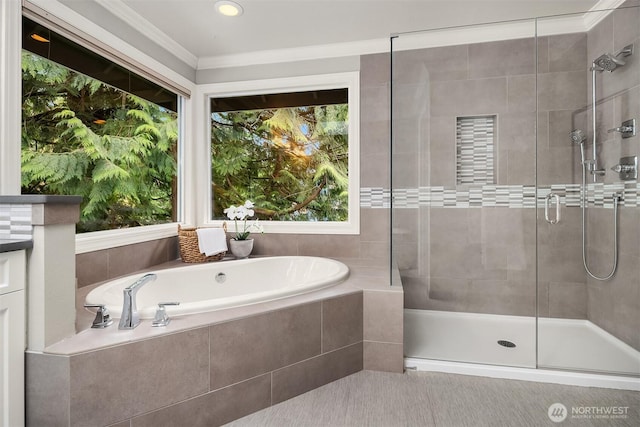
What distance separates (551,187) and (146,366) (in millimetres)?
2385

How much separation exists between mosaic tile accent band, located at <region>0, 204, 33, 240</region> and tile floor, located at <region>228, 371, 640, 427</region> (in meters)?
1.19

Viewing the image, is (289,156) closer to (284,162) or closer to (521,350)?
(284,162)

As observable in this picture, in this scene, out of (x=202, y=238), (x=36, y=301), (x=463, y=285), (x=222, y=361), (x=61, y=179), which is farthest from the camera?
(x=202, y=238)

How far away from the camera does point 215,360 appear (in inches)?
58.9

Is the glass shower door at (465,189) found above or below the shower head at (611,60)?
below

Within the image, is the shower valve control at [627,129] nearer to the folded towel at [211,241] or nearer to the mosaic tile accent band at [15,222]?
the folded towel at [211,241]

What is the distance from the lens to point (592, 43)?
6.65ft

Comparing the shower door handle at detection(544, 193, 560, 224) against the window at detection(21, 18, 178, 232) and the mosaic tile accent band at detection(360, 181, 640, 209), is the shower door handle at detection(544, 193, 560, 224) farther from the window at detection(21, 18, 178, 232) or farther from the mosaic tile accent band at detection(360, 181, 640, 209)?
the window at detection(21, 18, 178, 232)

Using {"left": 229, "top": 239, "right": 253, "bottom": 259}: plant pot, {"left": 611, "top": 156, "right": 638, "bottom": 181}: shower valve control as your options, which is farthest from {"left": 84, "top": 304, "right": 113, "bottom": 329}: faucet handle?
{"left": 611, "top": 156, "right": 638, "bottom": 181}: shower valve control

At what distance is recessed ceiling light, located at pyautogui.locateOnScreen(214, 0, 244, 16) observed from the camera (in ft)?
7.44

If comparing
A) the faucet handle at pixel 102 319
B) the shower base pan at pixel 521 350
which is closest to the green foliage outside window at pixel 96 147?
the faucet handle at pixel 102 319

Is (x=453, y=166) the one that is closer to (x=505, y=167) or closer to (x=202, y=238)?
(x=505, y=167)

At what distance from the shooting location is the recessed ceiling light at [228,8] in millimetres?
2268

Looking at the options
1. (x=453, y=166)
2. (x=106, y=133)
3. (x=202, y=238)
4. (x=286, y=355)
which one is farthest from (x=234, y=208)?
(x=453, y=166)
